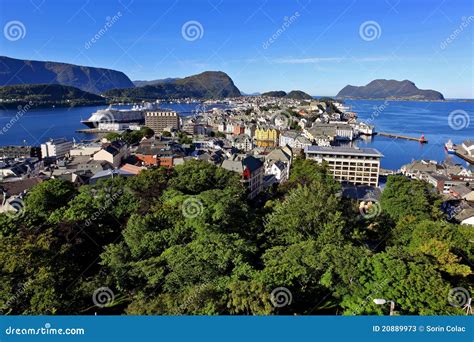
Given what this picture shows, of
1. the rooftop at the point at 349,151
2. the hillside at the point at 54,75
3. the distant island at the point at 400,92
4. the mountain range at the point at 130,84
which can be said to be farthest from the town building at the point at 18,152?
the distant island at the point at 400,92

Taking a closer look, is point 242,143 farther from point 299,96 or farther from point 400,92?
point 400,92

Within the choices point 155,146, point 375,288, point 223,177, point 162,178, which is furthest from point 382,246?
point 155,146

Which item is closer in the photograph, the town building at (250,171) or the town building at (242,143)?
the town building at (250,171)

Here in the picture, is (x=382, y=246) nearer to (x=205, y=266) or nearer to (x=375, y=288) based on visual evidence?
(x=375, y=288)

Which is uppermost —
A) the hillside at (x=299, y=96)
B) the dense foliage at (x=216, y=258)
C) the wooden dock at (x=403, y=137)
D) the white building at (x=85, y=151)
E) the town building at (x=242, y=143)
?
the hillside at (x=299, y=96)

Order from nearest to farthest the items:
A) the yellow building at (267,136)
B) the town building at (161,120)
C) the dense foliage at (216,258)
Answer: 1. the dense foliage at (216,258)
2. the yellow building at (267,136)
3. the town building at (161,120)

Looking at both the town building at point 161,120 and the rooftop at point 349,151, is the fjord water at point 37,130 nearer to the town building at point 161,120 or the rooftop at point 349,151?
the town building at point 161,120
